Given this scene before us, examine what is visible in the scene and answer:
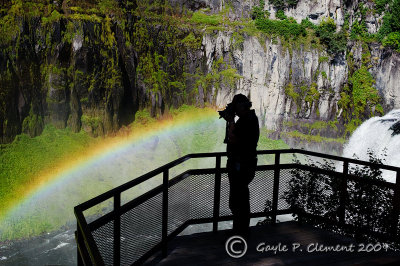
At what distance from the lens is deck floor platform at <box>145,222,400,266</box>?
13.2 ft

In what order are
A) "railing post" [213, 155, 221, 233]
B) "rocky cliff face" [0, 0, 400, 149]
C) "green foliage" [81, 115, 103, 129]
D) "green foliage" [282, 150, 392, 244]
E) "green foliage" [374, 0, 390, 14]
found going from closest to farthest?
1. "green foliage" [282, 150, 392, 244]
2. "railing post" [213, 155, 221, 233]
3. "rocky cliff face" [0, 0, 400, 149]
4. "green foliage" [81, 115, 103, 129]
5. "green foliage" [374, 0, 390, 14]

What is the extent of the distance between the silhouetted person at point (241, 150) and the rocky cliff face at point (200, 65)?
22.7 metres

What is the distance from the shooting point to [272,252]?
14.1 ft

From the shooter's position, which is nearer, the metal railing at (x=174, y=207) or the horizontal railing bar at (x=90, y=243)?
the horizontal railing bar at (x=90, y=243)

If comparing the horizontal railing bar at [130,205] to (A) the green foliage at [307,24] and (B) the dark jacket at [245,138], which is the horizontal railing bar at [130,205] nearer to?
(B) the dark jacket at [245,138]

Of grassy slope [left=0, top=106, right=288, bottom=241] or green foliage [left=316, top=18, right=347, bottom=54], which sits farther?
green foliage [left=316, top=18, right=347, bottom=54]

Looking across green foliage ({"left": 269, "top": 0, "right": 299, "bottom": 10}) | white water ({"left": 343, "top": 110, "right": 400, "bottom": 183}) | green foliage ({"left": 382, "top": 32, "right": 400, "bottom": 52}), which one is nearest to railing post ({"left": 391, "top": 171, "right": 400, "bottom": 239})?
white water ({"left": 343, "top": 110, "right": 400, "bottom": 183})

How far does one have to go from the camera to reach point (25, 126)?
22922mm

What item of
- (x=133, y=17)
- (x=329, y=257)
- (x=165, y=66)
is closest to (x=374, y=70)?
(x=165, y=66)

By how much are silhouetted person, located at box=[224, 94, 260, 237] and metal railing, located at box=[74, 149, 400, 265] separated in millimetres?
497

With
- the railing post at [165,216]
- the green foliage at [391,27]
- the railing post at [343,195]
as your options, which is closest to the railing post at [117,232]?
the railing post at [165,216]

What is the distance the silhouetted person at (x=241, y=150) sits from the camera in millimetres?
4039
